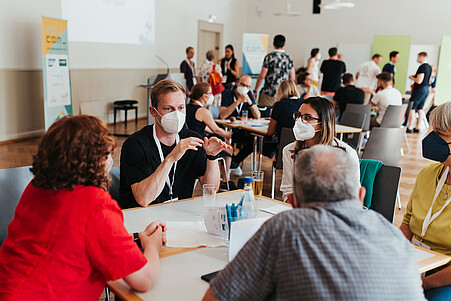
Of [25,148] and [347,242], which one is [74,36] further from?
[347,242]

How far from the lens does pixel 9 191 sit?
2391 millimetres

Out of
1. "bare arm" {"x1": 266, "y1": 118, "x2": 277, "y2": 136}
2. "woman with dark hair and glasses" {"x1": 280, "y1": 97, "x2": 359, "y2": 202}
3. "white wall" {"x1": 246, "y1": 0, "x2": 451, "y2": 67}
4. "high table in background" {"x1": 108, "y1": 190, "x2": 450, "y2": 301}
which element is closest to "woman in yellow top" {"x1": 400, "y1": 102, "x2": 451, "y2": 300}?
"high table in background" {"x1": 108, "y1": 190, "x2": 450, "y2": 301}

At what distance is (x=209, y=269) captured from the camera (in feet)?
5.76

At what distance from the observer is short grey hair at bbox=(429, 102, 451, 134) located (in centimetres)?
229

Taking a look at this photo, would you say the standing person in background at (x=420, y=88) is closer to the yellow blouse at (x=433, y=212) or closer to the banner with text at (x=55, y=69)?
the banner with text at (x=55, y=69)

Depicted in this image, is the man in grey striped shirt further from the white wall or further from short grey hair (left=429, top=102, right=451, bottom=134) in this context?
the white wall

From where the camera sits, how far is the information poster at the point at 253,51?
12773mm

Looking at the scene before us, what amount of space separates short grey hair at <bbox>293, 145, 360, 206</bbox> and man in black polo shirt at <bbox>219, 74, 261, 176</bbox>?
4618 mm

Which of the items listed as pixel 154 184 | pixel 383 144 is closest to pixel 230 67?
pixel 383 144

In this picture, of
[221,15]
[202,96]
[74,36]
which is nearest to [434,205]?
[202,96]

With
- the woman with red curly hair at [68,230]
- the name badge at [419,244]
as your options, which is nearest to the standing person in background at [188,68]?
the name badge at [419,244]

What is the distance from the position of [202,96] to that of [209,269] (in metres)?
3.77

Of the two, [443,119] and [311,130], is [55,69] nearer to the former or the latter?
[311,130]

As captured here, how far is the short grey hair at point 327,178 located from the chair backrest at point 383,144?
356 cm
